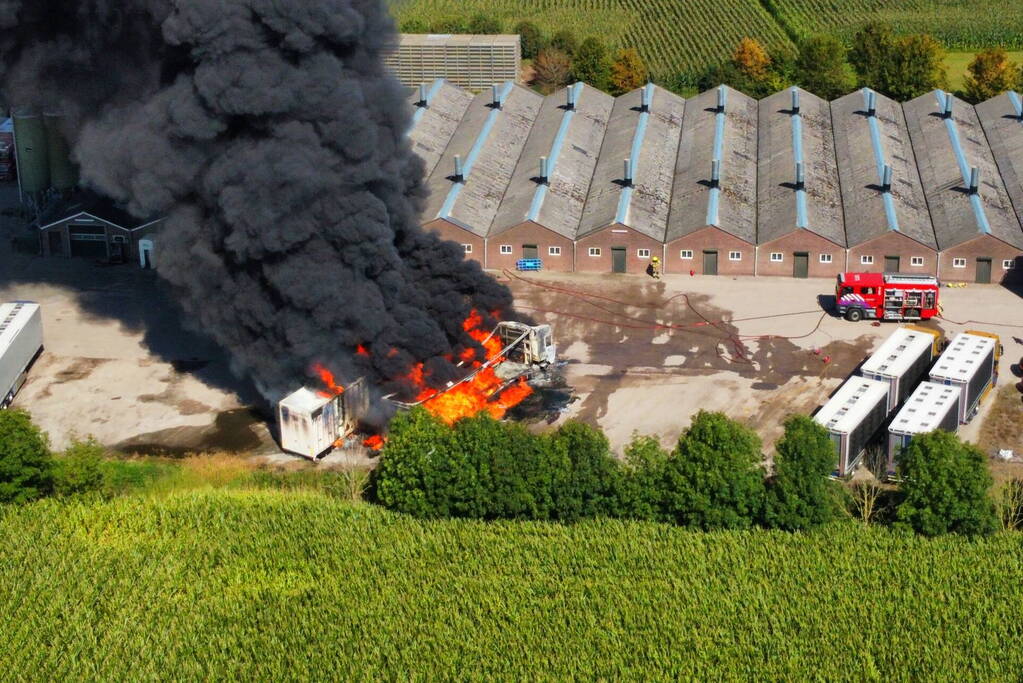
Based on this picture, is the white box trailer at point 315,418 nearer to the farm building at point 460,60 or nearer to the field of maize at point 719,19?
the farm building at point 460,60

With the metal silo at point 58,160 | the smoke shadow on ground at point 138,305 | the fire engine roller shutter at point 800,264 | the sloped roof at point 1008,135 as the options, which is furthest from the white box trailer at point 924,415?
the metal silo at point 58,160

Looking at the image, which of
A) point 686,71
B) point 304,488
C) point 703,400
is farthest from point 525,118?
point 304,488

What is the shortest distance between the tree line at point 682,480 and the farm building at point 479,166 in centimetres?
1703

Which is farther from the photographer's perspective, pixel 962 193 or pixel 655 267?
pixel 962 193

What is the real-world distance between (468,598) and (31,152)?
127ft

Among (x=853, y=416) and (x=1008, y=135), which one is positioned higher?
(x=1008, y=135)

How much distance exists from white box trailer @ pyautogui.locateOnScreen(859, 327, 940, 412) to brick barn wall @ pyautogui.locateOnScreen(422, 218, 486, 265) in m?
19.3

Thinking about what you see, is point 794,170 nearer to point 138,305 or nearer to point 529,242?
point 529,242

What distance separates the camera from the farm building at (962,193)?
2322 inches

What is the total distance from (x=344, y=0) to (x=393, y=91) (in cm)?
351

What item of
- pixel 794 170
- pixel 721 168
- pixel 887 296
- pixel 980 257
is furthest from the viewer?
pixel 721 168

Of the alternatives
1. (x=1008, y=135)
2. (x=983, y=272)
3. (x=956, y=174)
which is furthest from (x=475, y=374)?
(x=1008, y=135)

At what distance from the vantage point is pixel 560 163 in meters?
66.6

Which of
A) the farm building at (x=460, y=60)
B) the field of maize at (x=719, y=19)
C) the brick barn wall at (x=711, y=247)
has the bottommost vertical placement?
the brick barn wall at (x=711, y=247)
